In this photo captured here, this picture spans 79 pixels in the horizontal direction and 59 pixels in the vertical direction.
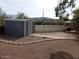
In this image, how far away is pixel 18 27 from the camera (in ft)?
89.3

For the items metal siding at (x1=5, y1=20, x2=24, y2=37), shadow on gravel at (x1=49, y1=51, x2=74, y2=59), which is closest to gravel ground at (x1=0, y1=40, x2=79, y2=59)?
shadow on gravel at (x1=49, y1=51, x2=74, y2=59)

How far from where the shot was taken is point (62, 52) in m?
12.2

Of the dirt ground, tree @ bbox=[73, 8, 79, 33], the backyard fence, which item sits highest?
tree @ bbox=[73, 8, 79, 33]

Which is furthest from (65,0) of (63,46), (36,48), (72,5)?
(36,48)

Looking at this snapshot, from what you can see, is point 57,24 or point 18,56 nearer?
point 18,56

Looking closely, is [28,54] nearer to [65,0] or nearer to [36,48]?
[36,48]

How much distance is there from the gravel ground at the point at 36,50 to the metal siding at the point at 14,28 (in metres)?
12.8

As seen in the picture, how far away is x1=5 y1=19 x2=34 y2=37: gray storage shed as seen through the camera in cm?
2673

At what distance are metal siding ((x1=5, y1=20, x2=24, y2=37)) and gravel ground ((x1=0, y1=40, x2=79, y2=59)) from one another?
42.1 feet

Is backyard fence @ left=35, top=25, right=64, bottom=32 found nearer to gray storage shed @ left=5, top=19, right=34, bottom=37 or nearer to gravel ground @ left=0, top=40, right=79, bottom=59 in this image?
gray storage shed @ left=5, top=19, right=34, bottom=37

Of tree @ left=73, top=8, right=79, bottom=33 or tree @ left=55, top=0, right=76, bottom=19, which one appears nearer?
tree @ left=55, top=0, right=76, bottom=19

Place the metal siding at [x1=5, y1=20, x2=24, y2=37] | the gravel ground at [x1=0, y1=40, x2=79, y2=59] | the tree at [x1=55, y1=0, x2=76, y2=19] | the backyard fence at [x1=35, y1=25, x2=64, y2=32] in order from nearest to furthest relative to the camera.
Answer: the gravel ground at [x1=0, y1=40, x2=79, y2=59] → the tree at [x1=55, y1=0, x2=76, y2=19] → the metal siding at [x1=5, y1=20, x2=24, y2=37] → the backyard fence at [x1=35, y1=25, x2=64, y2=32]

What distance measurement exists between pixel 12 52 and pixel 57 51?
270 centimetres

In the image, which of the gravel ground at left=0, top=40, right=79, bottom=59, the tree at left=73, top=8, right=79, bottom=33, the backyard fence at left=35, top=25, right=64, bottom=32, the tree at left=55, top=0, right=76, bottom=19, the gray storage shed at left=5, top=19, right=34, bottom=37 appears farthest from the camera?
the backyard fence at left=35, top=25, right=64, bottom=32
